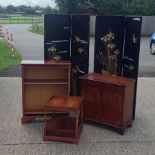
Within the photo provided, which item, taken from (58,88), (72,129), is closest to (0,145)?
(72,129)

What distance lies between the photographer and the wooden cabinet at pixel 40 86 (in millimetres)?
6301

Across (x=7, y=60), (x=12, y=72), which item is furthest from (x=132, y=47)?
(x=7, y=60)

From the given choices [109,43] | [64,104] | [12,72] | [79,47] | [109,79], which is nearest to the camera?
[64,104]

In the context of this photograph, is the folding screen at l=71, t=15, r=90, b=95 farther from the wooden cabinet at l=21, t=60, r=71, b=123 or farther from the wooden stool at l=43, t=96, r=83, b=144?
the wooden stool at l=43, t=96, r=83, b=144

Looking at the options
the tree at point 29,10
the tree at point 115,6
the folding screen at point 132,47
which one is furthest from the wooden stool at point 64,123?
the tree at point 29,10

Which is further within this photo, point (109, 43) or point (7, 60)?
point (7, 60)

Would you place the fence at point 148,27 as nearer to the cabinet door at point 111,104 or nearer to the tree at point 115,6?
the tree at point 115,6

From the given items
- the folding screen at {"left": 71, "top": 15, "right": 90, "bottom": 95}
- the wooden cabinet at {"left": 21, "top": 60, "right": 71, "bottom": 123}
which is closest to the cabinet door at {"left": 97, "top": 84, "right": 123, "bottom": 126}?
the wooden cabinet at {"left": 21, "top": 60, "right": 71, "bottom": 123}

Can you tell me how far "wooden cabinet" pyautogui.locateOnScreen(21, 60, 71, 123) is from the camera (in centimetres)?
630

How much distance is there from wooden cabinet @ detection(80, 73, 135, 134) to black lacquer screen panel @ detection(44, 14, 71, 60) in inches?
26.0

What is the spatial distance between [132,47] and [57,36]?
1269 mm

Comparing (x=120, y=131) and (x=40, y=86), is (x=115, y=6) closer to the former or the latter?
(x=40, y=86)

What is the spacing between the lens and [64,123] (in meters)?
6.01

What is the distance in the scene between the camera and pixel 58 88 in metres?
6.46
